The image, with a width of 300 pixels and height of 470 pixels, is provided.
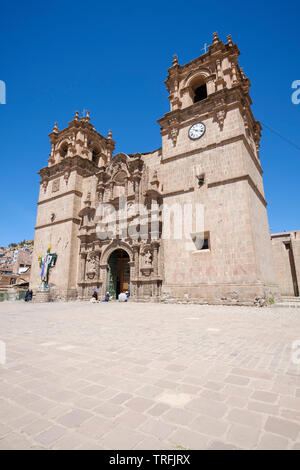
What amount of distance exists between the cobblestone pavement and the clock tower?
28.8ft

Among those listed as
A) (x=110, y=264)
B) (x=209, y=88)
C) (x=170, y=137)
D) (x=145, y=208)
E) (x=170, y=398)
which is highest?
(x=209, y=88)

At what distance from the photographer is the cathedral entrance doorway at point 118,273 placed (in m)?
19.5

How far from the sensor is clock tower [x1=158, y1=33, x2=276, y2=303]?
42.0ft

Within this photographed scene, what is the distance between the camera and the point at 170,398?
2.27 m

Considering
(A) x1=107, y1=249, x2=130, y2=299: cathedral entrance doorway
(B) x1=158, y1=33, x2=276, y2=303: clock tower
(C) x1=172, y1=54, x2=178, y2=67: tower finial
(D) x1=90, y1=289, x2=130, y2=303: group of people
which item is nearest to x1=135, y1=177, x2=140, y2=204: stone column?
(B) x1=158, y1=33, x2=276, y2=303: clock tower

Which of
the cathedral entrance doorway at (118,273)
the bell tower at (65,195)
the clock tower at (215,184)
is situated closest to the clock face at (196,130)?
the clock tower at (215,184)

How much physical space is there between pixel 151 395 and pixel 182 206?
13.9 m

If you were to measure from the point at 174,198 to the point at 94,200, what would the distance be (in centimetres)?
940

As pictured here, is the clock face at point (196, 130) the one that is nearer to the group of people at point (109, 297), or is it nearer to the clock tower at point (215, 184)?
the clock tower at point (215, 184)

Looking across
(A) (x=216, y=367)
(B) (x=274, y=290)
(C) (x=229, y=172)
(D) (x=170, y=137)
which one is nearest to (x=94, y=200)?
(D) (x=170, y=137)

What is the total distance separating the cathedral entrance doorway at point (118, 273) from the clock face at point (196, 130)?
10947 millimetres

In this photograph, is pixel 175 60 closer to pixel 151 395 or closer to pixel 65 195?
pixel 65 195

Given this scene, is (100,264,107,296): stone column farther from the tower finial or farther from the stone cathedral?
the tower finial
